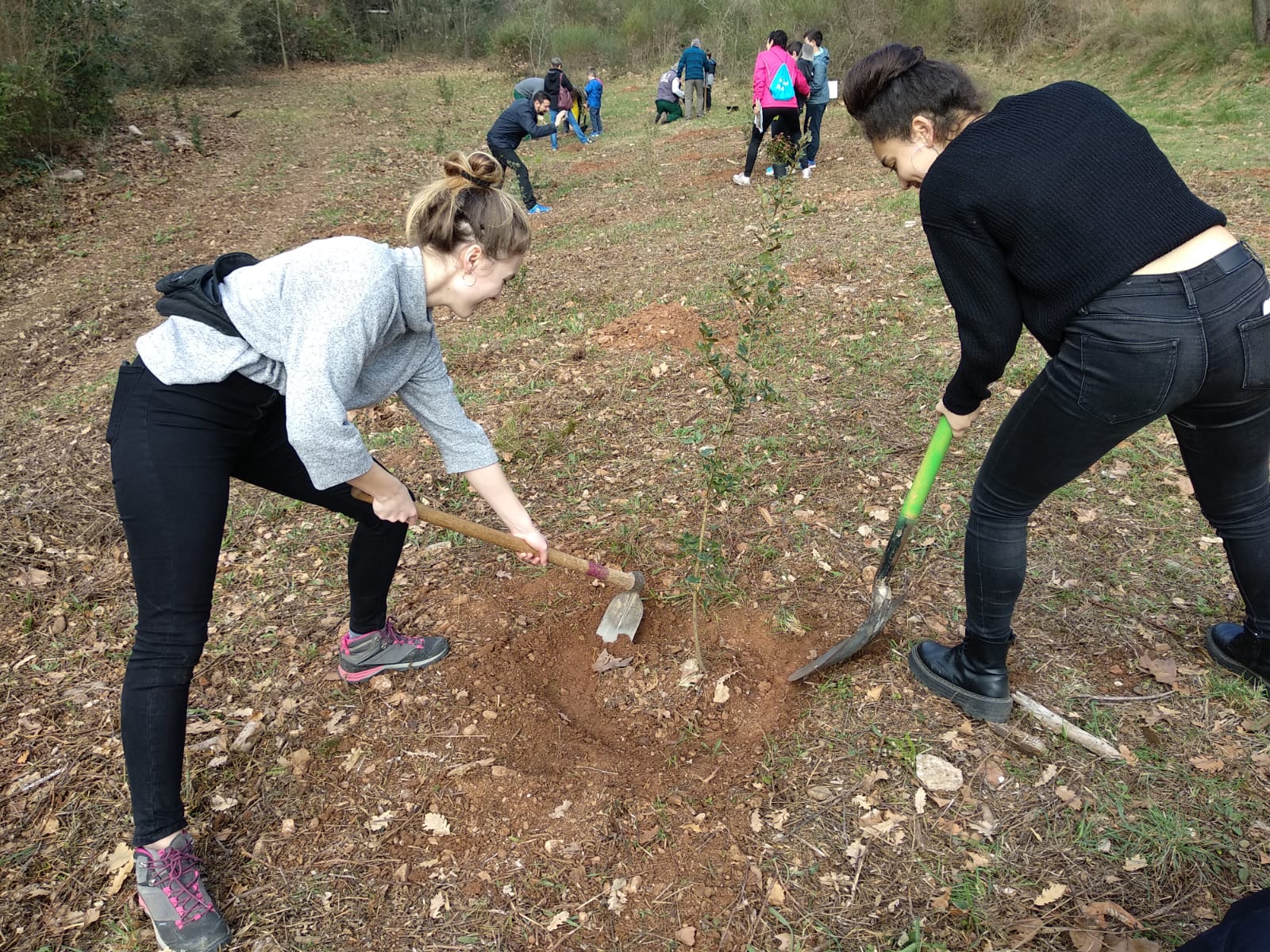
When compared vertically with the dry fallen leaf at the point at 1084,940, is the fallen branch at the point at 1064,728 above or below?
above

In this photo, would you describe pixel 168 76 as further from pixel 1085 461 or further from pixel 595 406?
pixel 1085 461

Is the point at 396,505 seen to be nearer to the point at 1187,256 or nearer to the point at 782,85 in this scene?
the point at 1187,256

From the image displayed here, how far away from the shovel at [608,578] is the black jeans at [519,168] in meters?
7.89

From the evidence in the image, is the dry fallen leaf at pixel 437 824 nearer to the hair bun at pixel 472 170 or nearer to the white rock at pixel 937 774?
the white rock at pixel 937 774

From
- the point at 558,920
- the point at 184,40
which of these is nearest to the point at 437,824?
the point at 558,920

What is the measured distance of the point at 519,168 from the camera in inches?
392

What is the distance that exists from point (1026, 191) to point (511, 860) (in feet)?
7.16

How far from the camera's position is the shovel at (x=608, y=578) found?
101 inches

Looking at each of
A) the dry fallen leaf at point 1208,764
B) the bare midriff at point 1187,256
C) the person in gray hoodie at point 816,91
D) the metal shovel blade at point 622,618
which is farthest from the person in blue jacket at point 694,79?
the dry fallen leaf at point 1208,764

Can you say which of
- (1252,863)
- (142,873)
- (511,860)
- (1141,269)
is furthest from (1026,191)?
(142,873)

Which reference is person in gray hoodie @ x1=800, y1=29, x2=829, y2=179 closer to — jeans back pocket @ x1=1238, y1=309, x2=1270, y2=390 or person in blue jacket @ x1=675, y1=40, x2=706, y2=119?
person in blue jacket @ x1=675, y1=40, x2=706, y2=119

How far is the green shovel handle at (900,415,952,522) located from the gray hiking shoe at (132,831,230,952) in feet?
7.44

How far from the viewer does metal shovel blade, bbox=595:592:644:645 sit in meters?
2.95

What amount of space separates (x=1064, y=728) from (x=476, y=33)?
33.5m
